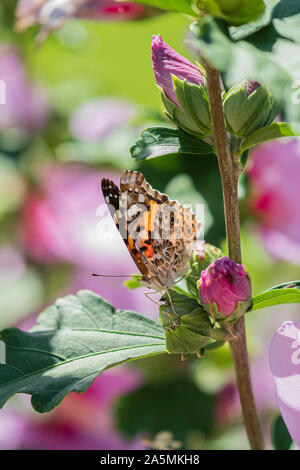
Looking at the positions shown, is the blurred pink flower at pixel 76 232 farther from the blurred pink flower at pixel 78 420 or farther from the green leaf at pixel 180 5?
the green leaf at pixel 180 5

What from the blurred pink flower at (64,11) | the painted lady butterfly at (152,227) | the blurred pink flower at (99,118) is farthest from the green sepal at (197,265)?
the blurred pink flower at (99,118)

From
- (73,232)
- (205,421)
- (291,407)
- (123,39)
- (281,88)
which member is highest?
(281,88)

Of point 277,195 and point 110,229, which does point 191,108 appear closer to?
point 110,229

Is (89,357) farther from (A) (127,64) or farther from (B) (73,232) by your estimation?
(A) (127,64)

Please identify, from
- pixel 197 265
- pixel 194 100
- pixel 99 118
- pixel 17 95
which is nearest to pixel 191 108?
pixel 194 100

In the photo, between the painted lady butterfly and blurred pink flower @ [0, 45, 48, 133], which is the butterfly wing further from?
blurred pink flower @ [0, 45, 48, 133]

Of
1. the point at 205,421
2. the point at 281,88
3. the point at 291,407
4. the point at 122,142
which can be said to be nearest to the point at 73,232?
the point at 122,142
